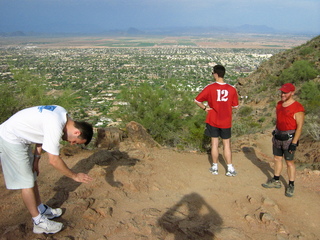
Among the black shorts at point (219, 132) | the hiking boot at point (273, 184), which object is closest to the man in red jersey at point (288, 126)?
the hiking boot at point (273, 184)

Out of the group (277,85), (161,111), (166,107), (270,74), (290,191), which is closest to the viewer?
(290,191)

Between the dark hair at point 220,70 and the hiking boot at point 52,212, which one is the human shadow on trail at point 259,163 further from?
the hiking boot at point 52,212

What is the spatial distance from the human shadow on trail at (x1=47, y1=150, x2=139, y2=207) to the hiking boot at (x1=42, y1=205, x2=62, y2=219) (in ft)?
0.99

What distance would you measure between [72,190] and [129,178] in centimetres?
95

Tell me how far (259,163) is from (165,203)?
306 cm

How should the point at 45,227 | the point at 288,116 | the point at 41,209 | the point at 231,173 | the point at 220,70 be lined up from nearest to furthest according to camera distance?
the point at 45,227, the point at 41,209, the point at 288,116, the point at 220,70, the point at 231,173

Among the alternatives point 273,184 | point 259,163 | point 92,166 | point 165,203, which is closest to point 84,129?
point 165,203

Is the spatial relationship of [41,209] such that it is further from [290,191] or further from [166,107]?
[166,107]

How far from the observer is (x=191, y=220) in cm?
353

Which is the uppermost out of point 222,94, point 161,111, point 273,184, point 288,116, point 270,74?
point 222,94

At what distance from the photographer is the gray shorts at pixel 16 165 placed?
2.79 meters

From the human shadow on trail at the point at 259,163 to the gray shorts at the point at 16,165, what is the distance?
14.1ft

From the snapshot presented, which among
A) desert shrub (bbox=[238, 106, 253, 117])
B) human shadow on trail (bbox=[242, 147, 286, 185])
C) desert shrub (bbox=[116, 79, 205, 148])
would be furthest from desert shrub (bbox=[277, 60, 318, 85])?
human shadow on trail (bbox=[242, 147, 286, 185])

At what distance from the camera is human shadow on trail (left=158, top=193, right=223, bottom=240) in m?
3.24
